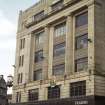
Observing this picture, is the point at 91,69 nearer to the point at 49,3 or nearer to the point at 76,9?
the point at 76,9

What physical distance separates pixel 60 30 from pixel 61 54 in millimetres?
4608

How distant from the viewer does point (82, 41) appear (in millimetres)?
48719

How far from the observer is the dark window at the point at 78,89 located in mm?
45237

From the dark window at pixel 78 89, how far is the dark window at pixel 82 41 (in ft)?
20.0

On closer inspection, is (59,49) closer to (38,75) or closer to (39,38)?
(38,75)

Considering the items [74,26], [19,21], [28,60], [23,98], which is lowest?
[23,98]

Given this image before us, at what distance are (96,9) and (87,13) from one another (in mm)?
1939

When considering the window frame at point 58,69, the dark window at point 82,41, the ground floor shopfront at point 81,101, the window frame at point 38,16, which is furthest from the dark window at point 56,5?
the ground floor shopfront at point 81,101

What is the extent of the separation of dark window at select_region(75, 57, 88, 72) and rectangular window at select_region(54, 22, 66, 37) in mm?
6836

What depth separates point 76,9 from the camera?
1964 inches

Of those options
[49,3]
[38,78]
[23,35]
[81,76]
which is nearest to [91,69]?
[81,76]

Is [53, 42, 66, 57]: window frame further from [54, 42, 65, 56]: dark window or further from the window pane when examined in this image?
the window pane

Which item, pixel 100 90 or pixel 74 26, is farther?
pixel 74 26

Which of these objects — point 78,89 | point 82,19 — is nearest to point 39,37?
point 82,19
